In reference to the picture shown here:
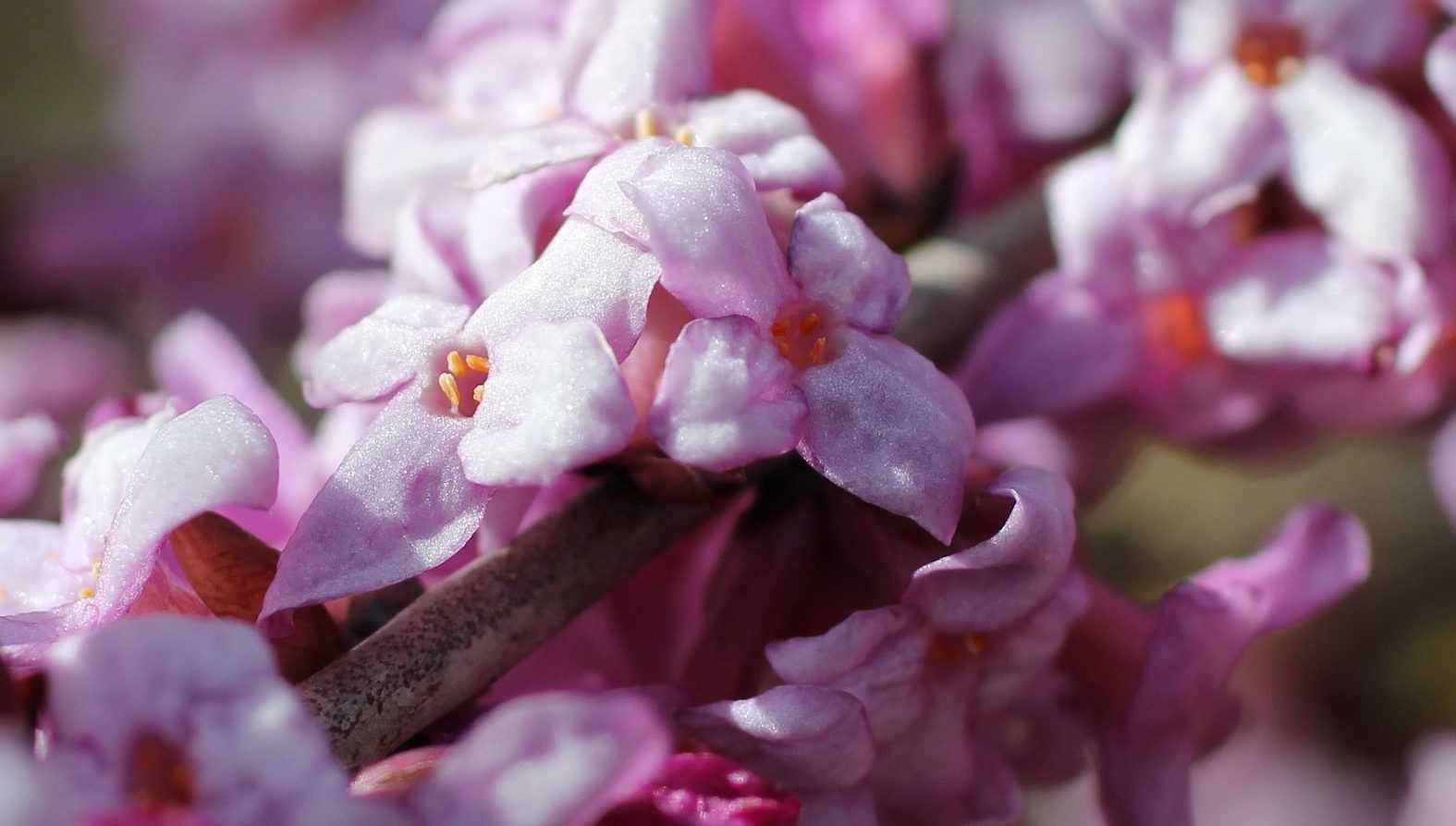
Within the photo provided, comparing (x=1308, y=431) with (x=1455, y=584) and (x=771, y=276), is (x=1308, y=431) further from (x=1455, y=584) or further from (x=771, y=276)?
(x=1455, y=584)

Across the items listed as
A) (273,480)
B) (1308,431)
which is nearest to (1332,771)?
(1308,431)

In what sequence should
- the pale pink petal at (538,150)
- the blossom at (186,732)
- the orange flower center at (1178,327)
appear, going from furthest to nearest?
the orange flower center at (1178,327) < the pale pink petal at (538,150) < the blossom at (186,732)

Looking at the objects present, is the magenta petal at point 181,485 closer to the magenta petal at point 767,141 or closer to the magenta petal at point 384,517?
the magenta petal at point 384,517

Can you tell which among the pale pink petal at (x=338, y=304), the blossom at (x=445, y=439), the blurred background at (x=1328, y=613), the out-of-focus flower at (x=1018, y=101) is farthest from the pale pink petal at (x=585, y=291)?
the blurred background at (x=1328, y=613)

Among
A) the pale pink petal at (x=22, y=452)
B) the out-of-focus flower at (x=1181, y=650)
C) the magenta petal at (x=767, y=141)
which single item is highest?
the magenta petal at (x=767, y=141)

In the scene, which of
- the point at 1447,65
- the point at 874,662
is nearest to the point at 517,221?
the point at 874,662

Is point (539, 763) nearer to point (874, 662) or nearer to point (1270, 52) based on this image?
point (874, 662)

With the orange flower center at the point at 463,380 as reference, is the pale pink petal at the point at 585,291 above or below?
above
